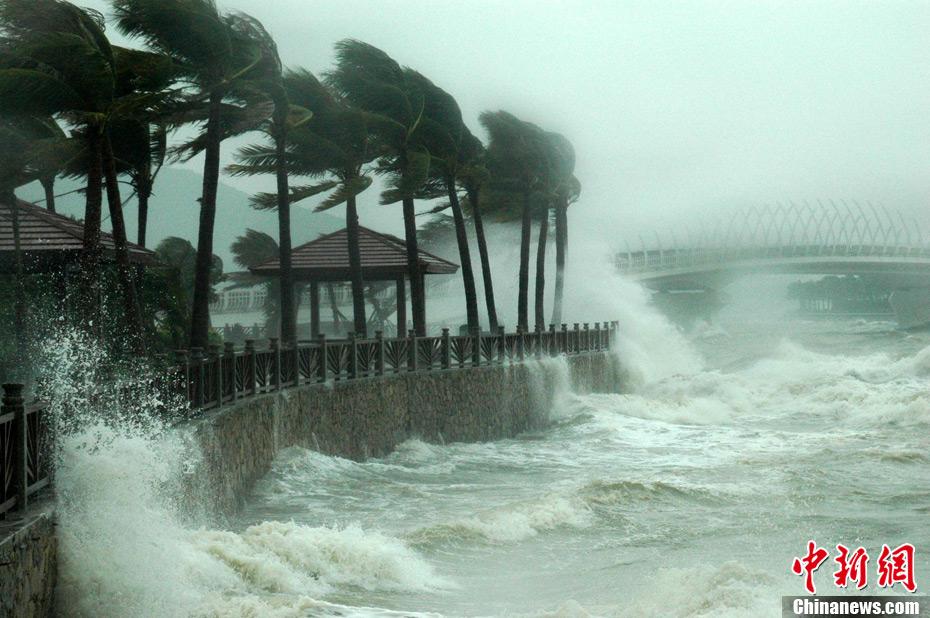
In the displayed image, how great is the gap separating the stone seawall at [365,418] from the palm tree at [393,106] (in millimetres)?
2960

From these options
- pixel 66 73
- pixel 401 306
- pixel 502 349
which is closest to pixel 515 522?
pixel 66 73

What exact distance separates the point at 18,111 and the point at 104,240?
13.1 feet

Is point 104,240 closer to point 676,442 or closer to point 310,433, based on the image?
point 310,433

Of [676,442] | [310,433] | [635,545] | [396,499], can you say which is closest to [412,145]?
[676,442]

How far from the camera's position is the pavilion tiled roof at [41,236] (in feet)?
71.4

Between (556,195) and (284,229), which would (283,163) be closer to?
(284,229)

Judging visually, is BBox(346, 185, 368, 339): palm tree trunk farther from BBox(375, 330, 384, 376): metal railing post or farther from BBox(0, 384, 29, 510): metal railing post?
BBox(0, 384, 29, 510): metal railing post

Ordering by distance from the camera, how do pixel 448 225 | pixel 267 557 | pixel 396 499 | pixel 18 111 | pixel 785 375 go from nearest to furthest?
pixel 267 557 → pixel 396 499 → pixel 18 111 → pixel 448 225 → pixel 785 375

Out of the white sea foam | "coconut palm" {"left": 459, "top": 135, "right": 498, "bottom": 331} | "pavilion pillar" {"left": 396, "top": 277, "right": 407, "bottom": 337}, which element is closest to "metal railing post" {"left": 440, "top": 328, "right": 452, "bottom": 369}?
"pavilion pillar" {"left": 396, "top": 277, "right": 407, "bottom": 337}

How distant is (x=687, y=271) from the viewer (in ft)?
273

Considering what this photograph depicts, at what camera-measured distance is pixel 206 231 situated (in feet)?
73.6

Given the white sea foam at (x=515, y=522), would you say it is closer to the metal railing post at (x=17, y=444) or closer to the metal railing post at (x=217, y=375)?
the metal railing post at (x=217, y=375)

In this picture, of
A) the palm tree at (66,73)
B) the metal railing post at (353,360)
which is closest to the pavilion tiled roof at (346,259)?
the metal railing post at (353,360)

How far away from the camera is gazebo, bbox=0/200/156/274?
21797 mm
